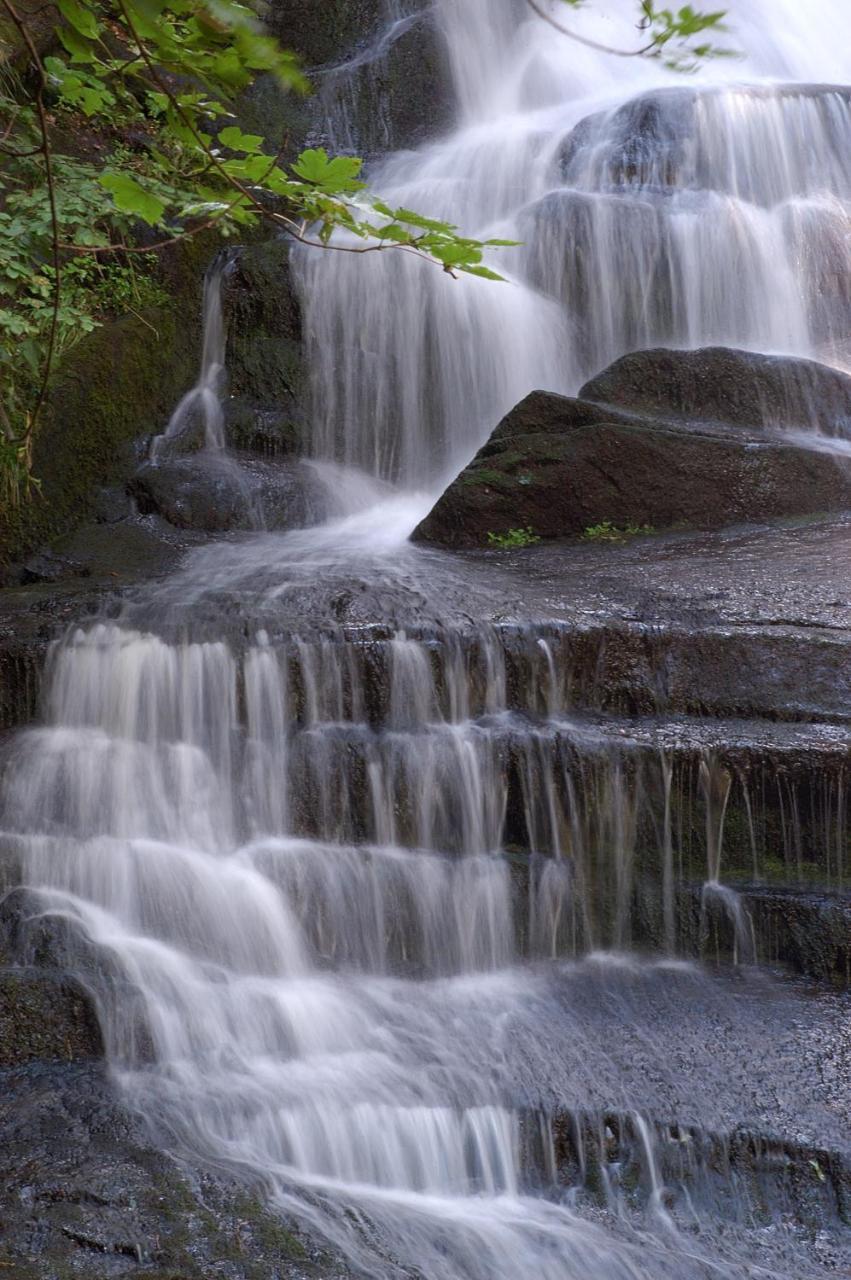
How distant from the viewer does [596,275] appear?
8.80m

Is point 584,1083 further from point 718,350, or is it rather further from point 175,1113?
point 718,350

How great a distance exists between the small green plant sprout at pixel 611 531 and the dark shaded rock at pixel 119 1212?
442cm

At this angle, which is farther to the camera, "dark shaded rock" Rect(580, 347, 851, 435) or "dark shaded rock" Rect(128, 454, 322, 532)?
"dark shaded rock" Rect(580, 347, 851, 435)

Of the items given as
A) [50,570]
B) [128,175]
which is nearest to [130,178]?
[128,175]

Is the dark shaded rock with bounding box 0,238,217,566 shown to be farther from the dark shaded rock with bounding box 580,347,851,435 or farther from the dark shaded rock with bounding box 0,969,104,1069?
the dark shaded rock with bounding box 0,969,104,1069

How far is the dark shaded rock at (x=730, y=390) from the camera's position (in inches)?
292

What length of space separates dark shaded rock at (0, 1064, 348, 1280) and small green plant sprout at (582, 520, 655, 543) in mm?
4417

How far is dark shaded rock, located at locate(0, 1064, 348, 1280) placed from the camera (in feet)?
8.52

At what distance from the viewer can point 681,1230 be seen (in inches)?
124

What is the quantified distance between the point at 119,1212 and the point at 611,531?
4.82 meters

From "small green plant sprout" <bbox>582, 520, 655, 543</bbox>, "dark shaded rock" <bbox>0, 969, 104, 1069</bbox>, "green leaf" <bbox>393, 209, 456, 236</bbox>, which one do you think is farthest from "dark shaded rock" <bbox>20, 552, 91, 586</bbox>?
"green leaf" <bbox>393, 209, 456, 236</bbox>

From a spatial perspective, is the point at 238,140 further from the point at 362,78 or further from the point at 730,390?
the point at 362,78

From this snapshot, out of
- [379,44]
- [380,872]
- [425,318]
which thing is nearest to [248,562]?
[380,872]

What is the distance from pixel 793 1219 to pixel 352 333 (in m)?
6.76
